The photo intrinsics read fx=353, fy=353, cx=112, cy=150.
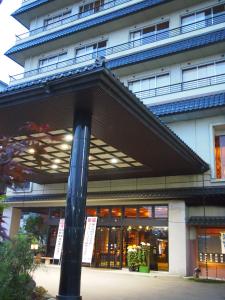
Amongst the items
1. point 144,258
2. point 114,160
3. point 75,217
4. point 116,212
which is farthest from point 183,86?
point 75,217

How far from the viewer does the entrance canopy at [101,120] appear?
9.03 m

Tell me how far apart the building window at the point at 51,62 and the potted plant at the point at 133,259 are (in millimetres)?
14472

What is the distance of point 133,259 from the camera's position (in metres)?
17.3

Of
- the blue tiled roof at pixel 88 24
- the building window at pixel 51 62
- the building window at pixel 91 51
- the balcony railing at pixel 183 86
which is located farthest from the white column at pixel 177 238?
the building window at pixel 51 62

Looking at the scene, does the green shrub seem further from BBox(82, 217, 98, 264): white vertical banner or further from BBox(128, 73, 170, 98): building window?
BBox(128, 73, 170, 98): building window

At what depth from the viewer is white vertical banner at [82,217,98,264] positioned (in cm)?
1433

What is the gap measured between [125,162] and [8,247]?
30.0 ft

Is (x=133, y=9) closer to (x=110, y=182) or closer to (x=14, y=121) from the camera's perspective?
(x=110, y=182)

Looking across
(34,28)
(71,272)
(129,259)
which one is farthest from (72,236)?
(34,28)

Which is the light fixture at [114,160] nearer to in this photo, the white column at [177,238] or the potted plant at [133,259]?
the white column at [177,238]

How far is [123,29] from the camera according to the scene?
23688 millimetres

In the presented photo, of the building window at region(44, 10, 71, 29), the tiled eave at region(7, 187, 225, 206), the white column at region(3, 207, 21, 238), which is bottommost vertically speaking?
the white column at region(3, 207, 21, 238)

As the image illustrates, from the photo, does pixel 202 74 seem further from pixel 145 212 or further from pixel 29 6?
pixel 29 6

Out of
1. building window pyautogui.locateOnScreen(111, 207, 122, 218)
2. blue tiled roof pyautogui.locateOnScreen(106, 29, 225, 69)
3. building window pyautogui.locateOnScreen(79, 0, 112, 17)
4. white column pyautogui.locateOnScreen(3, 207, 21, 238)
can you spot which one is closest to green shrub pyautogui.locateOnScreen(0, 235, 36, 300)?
building window pyautogui.locateOnScreen(111, 207, 122, 218)
